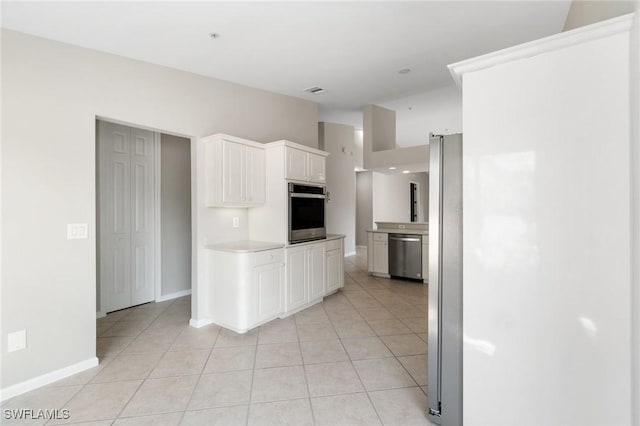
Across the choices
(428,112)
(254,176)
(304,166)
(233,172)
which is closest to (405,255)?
(304,166)

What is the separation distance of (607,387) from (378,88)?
12.6ft

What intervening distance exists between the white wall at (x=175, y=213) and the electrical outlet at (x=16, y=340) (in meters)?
1.98

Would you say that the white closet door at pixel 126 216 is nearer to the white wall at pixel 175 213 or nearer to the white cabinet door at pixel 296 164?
the white wall at pixel 175 213

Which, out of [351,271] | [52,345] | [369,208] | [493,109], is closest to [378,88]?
[493,109]

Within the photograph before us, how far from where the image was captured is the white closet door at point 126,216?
364 cm

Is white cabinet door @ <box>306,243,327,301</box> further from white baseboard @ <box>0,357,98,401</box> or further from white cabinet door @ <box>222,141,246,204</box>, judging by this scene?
white baseboard @ <box>0,357,98,401</box>

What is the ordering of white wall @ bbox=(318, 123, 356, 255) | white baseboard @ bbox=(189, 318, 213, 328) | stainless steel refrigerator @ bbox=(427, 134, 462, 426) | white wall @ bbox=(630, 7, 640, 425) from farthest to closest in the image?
white wall @ bbox=(318, 123, 356, 255) < white baseboard @ bbox=(189, 318, 213, 328) < stainless steel refrigerator @ bbox=(427, 134, 462, 426) < white wall @ bbox=(630, 7, 640, 425)

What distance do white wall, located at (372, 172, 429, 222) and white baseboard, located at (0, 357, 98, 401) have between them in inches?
257

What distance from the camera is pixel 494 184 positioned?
1.43 meters

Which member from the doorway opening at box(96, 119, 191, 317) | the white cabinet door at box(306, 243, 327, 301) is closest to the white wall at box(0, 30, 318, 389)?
the doorway opening at box(96, 119, 191, 317)

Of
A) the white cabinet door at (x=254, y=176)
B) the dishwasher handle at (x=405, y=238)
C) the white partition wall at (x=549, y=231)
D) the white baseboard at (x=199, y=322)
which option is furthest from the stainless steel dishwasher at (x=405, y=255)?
the white partition wall at (x=549, y=231)

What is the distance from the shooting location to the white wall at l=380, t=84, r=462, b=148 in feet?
15.8

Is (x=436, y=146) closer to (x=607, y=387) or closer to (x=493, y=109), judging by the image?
(x=493, y=109)

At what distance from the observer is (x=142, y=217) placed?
13.2ft
